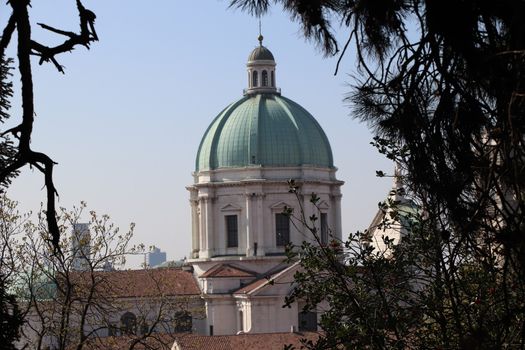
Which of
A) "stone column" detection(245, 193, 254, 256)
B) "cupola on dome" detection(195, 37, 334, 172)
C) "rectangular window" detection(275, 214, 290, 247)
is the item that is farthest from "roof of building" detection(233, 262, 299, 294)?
"cupola on dome" detection(195, 37, 334, 172)

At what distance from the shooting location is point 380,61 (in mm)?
9273

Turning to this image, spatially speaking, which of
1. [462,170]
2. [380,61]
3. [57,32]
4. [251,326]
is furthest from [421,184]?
[251,326]

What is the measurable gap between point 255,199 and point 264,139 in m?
4.12

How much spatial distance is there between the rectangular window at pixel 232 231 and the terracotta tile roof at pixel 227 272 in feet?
4.44

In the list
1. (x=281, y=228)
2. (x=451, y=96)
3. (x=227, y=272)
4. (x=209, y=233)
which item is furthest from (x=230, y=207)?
(x=451, y=96)

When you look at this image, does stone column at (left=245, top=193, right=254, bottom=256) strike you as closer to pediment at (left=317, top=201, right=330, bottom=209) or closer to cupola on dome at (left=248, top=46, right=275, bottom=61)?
pediment at (left=317, top=201, right=330, bottom=209)

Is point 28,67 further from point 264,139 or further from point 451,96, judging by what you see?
point 264,139

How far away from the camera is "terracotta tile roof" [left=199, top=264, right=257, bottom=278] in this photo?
78.6 meters

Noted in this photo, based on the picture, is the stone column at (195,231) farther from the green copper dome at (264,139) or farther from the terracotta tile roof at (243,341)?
the terracotta tile roof at (243,341)

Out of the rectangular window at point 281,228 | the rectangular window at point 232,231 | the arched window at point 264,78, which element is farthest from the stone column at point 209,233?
the arched window at point 264,78

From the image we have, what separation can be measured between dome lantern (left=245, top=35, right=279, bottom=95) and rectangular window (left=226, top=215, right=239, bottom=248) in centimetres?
806

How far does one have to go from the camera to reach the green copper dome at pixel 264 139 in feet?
267

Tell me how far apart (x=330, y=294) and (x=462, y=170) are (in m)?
10.3

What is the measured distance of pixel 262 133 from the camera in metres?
82.1
